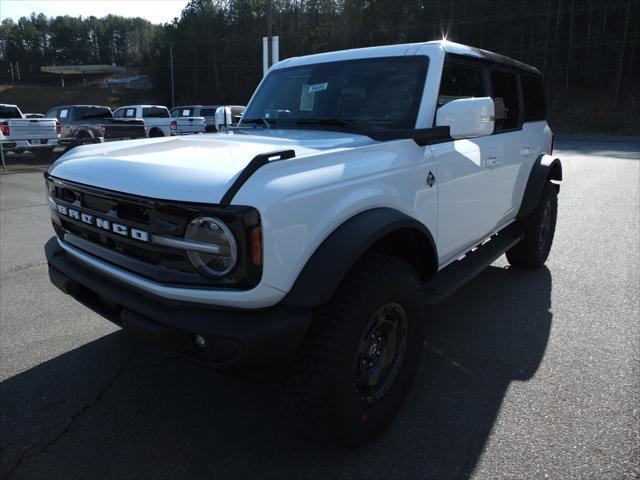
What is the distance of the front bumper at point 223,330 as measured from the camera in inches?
73.0

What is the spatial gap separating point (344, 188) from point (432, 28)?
46.5m

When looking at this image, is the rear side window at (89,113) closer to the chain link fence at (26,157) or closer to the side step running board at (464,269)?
the chain link fence at (26,157)

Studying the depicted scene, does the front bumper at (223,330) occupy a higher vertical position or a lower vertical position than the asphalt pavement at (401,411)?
higher

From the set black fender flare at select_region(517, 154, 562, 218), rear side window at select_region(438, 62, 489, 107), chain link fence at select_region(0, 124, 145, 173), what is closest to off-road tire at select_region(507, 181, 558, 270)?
black fender flare at select_region(517, 154, 562, 218)

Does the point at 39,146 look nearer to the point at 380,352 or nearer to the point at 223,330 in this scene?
the point at 380,352

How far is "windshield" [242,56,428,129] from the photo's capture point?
9.95ft

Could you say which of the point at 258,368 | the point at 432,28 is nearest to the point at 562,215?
the point at 258,368

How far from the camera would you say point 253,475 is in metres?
2.22

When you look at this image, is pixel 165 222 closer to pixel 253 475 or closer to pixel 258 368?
pixel 258 368

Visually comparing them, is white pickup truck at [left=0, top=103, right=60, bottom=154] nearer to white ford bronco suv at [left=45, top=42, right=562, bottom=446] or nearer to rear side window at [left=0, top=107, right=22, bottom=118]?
rear side window at [left=0, top=107, right=22, bottom=118]

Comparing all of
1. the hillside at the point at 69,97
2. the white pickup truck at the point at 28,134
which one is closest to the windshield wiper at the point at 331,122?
the white pickup truck at the point at 28,134

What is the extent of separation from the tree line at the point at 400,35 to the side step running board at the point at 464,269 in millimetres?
24567

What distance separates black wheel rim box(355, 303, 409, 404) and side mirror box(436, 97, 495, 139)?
3.50 ft

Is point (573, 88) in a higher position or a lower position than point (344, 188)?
higher
